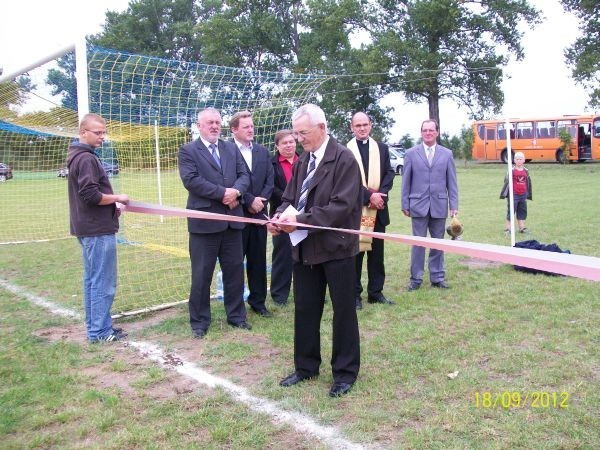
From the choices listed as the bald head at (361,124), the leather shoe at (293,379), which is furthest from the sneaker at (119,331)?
the bald head at (361,124)

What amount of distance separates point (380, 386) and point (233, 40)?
146 ft

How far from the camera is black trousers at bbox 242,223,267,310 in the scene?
5637mm

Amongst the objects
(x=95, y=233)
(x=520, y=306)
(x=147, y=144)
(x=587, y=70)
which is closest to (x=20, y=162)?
(x=147, y=144)

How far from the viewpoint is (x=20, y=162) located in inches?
481

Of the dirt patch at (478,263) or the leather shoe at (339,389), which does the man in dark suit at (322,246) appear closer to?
the leather shoe at (339,389)

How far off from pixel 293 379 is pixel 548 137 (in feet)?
101

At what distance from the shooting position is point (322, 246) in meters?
3.65

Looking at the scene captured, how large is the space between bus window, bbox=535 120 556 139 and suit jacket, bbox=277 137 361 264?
100 ft

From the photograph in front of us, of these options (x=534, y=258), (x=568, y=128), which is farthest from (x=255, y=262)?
(x=568, y=128)

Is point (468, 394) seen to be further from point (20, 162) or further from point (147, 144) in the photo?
point (20, 162)
